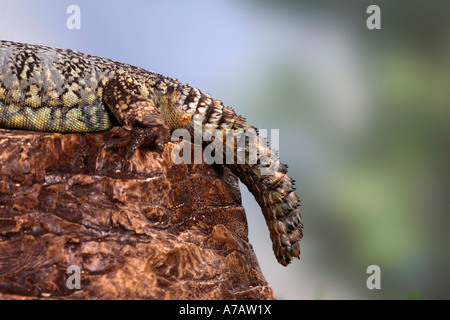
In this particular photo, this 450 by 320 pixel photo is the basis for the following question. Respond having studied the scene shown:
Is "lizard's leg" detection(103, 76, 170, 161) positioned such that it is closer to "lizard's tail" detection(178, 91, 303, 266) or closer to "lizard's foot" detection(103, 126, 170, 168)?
"lizard's foot" detection(103, 126, 170, 168)

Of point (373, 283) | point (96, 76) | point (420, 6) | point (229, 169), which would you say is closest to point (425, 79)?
point (420, 6)

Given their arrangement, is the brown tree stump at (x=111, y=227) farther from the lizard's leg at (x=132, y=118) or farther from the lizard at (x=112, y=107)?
the lizard at (x=112, y=107)

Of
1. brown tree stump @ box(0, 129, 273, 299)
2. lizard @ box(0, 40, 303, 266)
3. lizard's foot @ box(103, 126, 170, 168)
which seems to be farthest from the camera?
lizard @ box(0, 40, 303, 266)

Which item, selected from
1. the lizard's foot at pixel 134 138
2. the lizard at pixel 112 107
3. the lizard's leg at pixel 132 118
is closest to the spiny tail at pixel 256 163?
the lizard at pixel 112 107

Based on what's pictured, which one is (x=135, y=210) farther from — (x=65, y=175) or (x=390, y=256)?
(x=390, y=256)

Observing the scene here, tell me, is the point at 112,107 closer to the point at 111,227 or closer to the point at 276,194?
the point at 111,227

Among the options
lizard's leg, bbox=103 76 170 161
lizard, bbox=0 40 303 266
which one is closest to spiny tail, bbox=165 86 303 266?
lizard, bbox=0 40 303 266
